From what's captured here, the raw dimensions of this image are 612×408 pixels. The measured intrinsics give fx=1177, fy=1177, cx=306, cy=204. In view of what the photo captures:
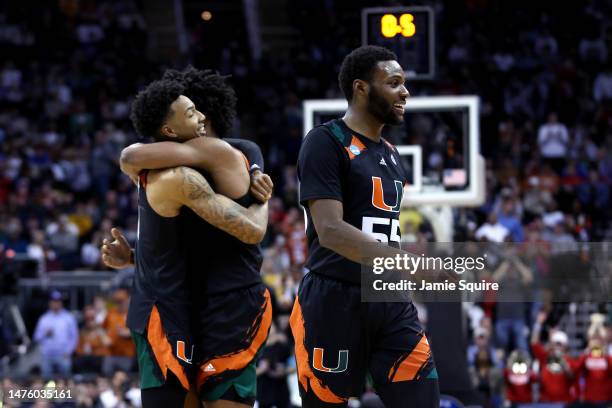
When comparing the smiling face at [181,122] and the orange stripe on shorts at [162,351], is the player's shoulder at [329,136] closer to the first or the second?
the smiling face at [181,122]

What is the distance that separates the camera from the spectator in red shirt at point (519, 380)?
14.9m

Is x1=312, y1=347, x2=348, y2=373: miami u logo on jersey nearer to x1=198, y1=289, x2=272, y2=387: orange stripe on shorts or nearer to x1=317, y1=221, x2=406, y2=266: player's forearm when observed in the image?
x1=198, y1=289, x2=272, y2=387: orange stripe on shorts

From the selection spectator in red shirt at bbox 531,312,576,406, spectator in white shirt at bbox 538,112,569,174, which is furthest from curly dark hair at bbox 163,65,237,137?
spectator in white shirt at bbox 538,112,569,174

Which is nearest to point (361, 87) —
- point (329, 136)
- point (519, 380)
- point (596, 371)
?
point (329, 136)

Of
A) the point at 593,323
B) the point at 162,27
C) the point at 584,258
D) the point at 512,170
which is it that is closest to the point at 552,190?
the point at 512,170

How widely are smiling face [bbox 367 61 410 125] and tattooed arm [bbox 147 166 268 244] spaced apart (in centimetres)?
87

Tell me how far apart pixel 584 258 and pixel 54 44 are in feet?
70.1

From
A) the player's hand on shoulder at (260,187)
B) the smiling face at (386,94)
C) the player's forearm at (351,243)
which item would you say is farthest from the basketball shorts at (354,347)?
the smiling face at (386,94)

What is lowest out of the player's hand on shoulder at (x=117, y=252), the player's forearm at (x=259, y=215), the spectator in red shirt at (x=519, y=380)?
the spectator in red shirt at (x=519, y=380)

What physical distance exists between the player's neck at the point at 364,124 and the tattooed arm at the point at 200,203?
755mm

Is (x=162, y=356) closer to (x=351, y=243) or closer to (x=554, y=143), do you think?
(x=351, y=243)

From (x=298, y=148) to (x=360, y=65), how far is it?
54.2 feet

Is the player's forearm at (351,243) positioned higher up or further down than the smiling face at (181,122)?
further down

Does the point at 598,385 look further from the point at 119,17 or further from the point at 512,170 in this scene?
the point at 119,17
